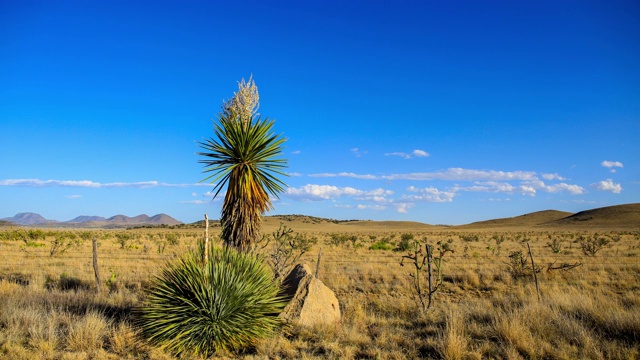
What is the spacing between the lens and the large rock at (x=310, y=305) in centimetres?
914

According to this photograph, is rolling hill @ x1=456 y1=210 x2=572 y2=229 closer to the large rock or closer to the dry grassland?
the dry grassland

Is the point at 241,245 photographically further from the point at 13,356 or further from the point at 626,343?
the point at 626,343

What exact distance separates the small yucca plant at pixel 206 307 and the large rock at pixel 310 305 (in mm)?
1453

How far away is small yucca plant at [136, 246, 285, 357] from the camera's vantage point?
23.4 feet

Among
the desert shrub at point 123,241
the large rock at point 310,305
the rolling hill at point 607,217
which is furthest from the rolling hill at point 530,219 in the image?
the large rock at point 310,305

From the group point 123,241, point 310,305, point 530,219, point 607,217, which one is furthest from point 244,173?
point 530,219

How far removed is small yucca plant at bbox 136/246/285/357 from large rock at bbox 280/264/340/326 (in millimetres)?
1453

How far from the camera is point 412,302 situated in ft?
39.7

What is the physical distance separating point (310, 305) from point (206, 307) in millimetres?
2767

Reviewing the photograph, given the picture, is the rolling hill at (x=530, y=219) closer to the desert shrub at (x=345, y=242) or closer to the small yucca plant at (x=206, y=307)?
the desert shrub at (x=345, y=242)

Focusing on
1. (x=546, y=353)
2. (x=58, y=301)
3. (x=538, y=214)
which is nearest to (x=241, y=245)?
(x=58, y=301)

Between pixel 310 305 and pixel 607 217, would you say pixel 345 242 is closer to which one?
pixel 310 305

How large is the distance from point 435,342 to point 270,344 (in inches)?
116

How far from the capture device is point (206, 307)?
23.6ft
